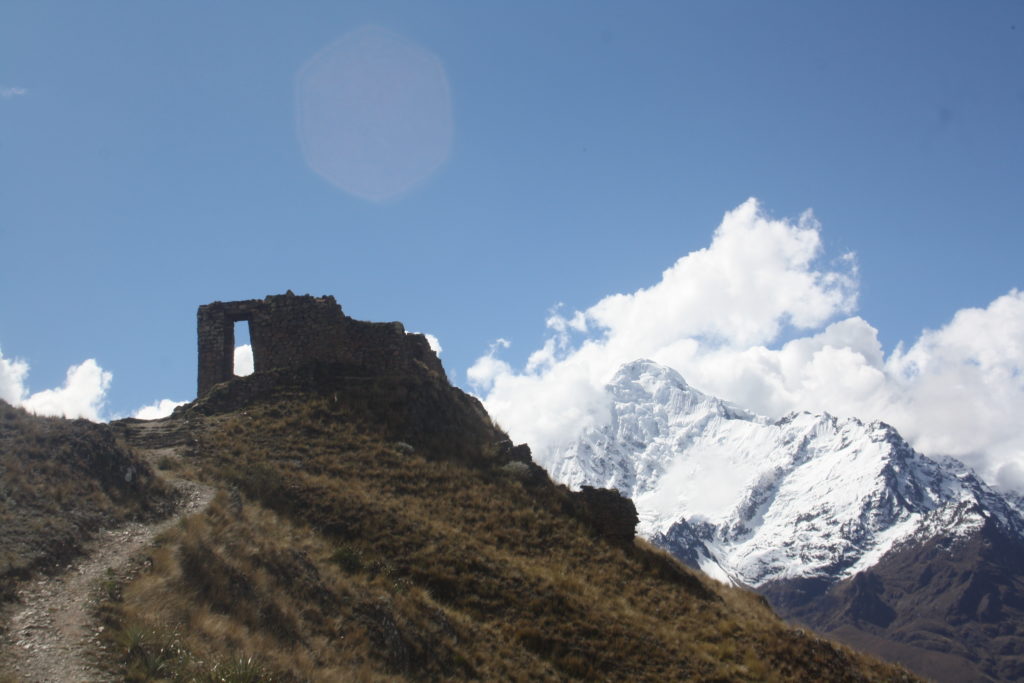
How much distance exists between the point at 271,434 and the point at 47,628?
14704mm

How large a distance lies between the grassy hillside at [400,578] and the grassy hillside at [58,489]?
164 centimetres

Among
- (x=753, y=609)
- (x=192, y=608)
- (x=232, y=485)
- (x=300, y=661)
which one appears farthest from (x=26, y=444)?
(x=753, y=609)

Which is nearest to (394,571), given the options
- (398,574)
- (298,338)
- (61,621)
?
(398,574)

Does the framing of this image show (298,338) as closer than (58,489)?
No

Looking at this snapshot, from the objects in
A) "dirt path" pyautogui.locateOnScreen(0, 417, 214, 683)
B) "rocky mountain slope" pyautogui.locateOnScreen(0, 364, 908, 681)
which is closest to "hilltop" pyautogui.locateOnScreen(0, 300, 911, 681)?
"rocky mountain slope" pyautogui.locateOnScreen(0, 364, 908, 681)

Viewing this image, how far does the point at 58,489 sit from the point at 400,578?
791 cm

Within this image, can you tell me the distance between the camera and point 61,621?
1327 centimetres

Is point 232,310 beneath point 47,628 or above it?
above

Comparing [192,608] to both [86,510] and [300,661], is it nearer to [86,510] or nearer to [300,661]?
[300,661]

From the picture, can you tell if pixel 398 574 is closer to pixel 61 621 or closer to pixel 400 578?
pixel 400 578

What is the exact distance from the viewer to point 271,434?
2761 cm

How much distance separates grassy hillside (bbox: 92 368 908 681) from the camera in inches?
596

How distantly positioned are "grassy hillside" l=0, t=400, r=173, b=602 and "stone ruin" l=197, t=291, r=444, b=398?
10276mm

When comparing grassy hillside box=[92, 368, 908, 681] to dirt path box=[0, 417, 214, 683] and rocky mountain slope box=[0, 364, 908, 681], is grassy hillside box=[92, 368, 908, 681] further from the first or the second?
dirt path box=[0, 417, 214, 683]
